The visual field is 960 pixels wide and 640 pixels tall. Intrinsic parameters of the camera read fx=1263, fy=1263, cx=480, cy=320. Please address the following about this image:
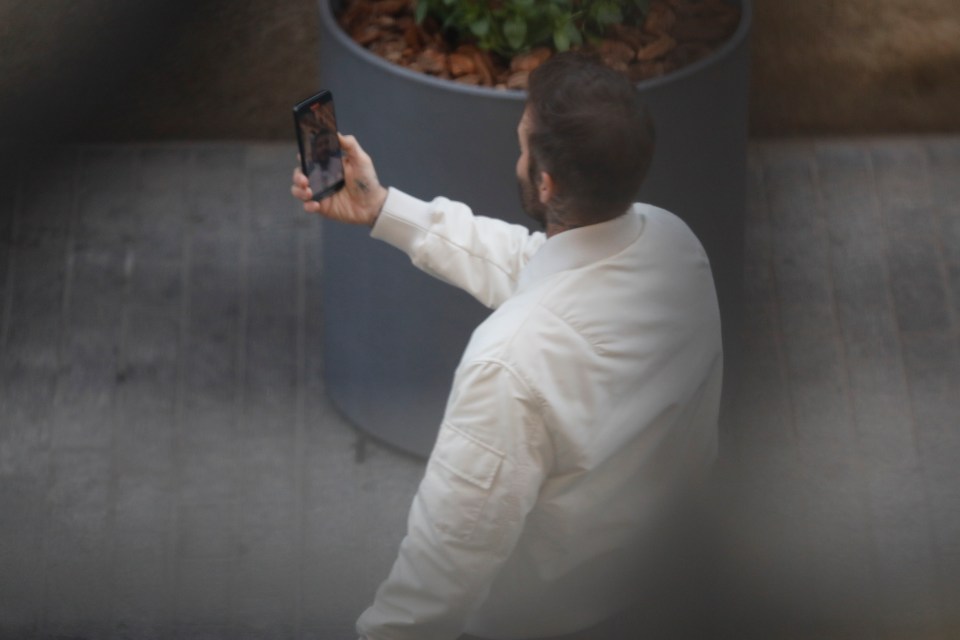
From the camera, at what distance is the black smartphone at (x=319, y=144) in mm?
959

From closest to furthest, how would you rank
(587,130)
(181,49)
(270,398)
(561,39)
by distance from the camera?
(181,49)
(587,130)
(561,39)
(270,398)

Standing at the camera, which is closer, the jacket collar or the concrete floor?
the jacket collar

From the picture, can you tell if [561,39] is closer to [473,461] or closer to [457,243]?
[457,243]

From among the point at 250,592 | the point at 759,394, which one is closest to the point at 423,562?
the point at 250,592

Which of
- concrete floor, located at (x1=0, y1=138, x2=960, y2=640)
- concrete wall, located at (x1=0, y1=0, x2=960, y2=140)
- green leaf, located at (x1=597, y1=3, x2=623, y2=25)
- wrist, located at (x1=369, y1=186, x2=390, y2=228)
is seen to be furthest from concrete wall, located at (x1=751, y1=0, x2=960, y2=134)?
concrete floor, located at (x1=0, y1=138, x2=960, y2=640)

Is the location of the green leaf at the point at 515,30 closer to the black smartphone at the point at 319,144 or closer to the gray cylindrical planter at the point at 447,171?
the gray cylindrical planter at the point at 447,171

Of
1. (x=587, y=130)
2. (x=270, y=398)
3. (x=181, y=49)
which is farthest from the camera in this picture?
(x=270, y=398)

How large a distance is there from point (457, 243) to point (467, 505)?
0.30 m

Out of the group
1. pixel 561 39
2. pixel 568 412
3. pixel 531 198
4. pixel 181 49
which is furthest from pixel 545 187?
pixel 561 39

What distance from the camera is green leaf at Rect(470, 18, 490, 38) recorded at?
144 centimetres

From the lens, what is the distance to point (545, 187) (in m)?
0.87

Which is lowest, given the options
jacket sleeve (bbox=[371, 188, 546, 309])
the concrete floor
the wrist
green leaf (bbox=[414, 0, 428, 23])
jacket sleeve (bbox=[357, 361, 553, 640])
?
the concrete floor

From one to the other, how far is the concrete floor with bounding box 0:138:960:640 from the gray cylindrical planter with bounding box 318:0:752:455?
0.67ft

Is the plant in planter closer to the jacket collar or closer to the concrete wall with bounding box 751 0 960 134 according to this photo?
the concrete wall with bounding box 751 0 960 134
